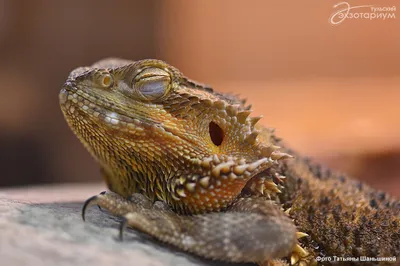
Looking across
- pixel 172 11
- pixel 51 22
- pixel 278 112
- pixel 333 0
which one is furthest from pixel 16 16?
pixel 333 0

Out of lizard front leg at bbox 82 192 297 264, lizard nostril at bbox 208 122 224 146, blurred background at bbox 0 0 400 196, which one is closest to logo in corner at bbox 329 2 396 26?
blurred background at bbox 0 0 400 196

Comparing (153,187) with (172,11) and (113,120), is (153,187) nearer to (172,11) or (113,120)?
(113,120)

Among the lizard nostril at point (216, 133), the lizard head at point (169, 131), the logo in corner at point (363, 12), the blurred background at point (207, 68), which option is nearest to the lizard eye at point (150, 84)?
the lizard head at point (169, 131)

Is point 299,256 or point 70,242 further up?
point 70,242

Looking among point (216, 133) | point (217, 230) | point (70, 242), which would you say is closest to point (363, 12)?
point (216, 133)

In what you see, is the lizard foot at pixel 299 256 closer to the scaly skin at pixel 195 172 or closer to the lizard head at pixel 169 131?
the scaly skin at pixel 195 172

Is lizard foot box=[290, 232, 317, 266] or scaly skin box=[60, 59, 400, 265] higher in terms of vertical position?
scaly skin box=[60, 59, 400, 265]

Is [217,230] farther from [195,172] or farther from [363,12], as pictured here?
[363,12]

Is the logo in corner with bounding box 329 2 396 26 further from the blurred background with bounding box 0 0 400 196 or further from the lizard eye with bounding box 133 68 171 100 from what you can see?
the lizard eye with bounding box 133 68 171 100
